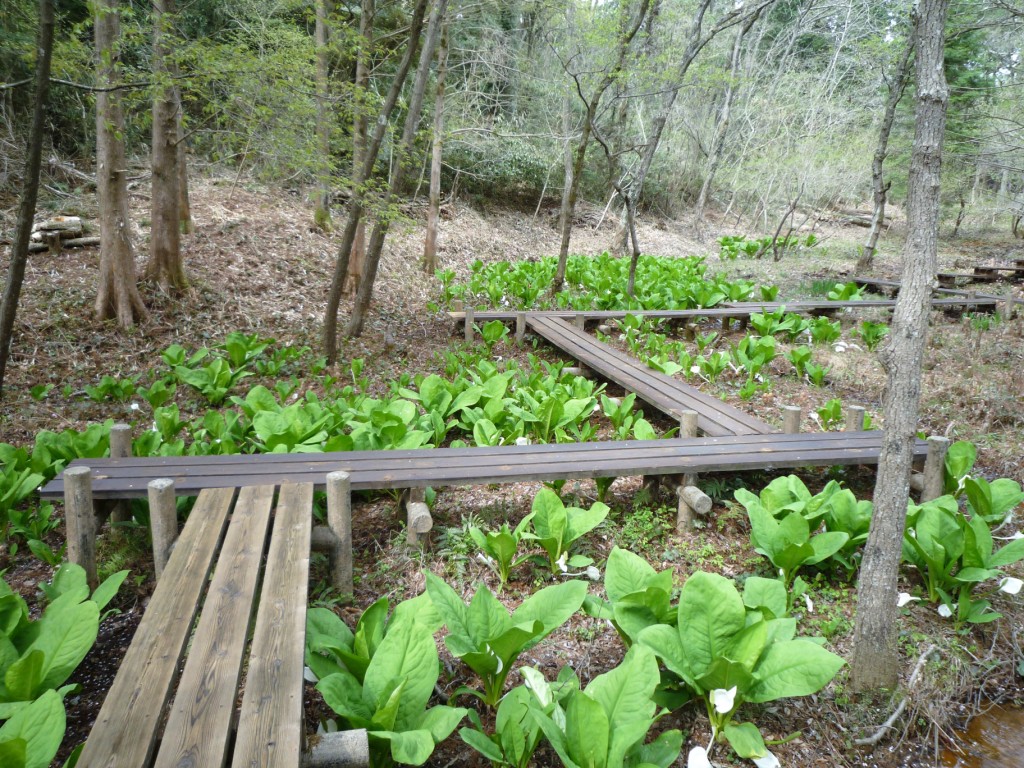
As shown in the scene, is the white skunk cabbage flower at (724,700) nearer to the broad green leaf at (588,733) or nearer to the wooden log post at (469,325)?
the broad green leaf at (588,733)

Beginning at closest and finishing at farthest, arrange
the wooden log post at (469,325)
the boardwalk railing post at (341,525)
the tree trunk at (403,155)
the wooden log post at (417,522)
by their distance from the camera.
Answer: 1. the boardwalk railing post at (341,525)
2. the wooden log post at (417,522)
3. the tree trunk at (403,155)
4. the wooden log post at (469,325)

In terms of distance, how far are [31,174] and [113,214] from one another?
3.51 metres

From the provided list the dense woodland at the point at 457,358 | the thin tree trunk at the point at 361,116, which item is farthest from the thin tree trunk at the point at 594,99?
the thin tree trunk at the point at 361,116

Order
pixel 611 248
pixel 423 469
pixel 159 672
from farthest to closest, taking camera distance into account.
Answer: pixel 611 248 → pixel 423 469 → pixel 159 672

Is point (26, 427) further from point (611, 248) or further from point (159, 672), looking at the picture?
point (611, 248)

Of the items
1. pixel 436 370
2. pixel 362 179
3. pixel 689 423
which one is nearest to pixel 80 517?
pixel 689 423

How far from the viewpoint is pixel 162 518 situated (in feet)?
9.38

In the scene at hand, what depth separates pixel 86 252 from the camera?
8.41 m

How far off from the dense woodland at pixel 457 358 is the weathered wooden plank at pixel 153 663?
17 cm

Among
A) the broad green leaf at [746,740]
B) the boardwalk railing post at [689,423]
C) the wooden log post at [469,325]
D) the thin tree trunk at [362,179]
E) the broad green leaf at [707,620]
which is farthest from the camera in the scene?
the wooden log post at [469,325]

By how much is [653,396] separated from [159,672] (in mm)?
4015

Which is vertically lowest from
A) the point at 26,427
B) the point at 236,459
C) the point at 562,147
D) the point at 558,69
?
the point at 26,427

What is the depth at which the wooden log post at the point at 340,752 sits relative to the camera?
1.77 metres

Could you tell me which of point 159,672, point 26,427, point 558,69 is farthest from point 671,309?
point 558,69
